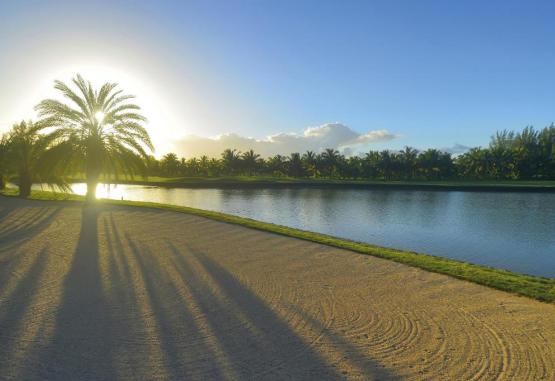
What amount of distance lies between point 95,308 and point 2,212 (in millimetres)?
16301

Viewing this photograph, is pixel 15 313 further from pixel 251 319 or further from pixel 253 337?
pixel 253 337

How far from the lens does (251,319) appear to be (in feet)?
20.1

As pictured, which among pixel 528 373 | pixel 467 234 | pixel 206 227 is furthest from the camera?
pixel 467 234

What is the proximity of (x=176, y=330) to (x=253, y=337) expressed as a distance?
1.29m

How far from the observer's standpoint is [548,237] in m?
18.8

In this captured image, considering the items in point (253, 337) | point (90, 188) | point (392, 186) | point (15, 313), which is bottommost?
point (253, 337)

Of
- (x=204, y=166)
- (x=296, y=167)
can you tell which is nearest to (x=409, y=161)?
(x=296, y=167)

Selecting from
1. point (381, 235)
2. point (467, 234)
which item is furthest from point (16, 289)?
point (467, 234)

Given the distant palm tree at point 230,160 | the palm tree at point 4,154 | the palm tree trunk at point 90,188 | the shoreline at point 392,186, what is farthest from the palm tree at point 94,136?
the distant palm tree at point 230,160

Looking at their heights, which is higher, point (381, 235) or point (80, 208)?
point (80, 208)

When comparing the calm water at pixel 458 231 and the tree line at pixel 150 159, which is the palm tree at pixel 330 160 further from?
the calm water at pixel 458 231

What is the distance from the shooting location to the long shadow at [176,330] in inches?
181

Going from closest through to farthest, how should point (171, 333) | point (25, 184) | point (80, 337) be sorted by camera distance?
1. point (80, 337)
2. point (171, 333)
3. point (25, 184)

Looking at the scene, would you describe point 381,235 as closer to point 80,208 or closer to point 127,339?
point 127,339
